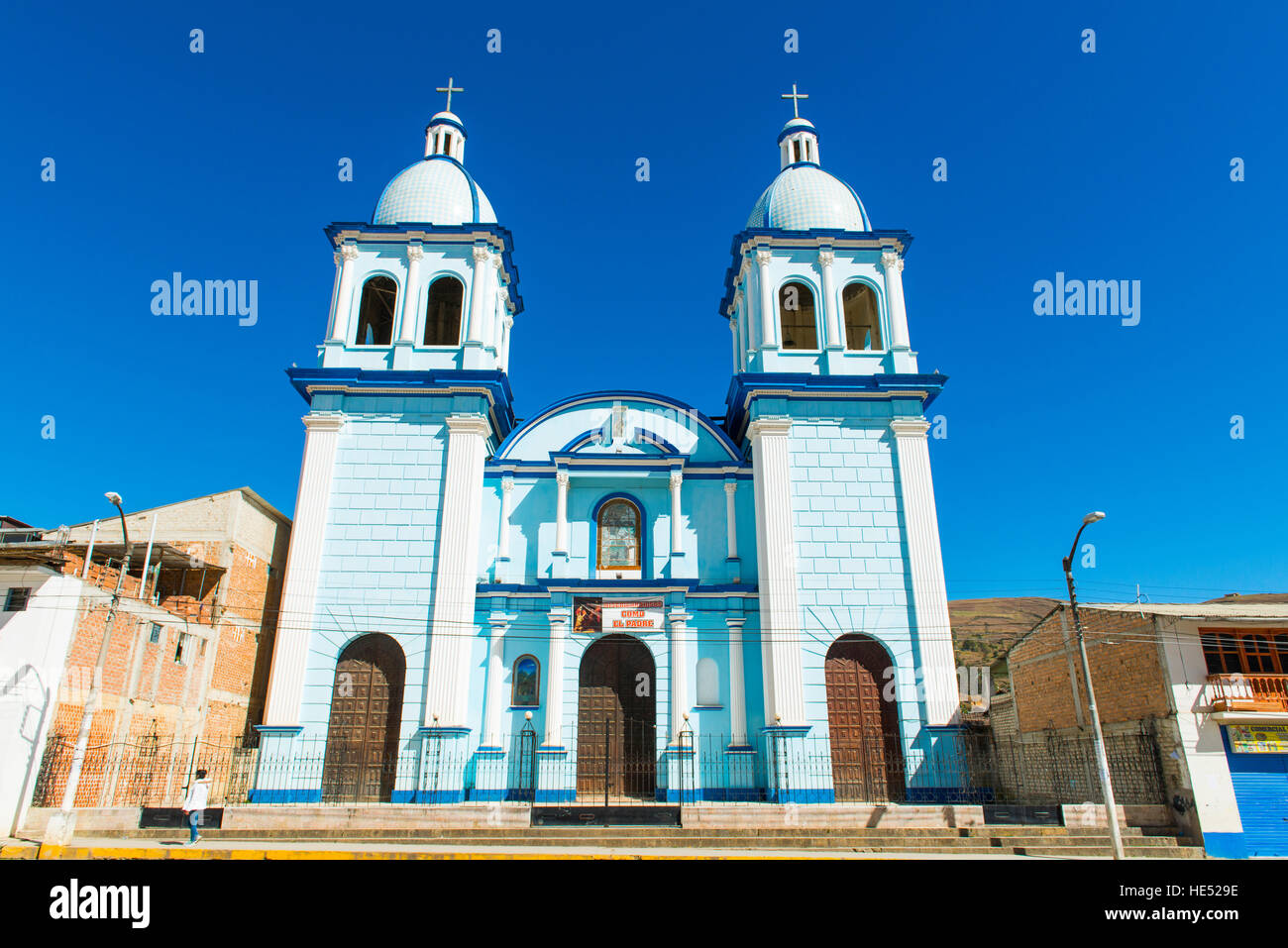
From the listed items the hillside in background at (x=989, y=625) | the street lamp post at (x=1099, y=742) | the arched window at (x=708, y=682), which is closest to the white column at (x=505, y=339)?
the arched window at (x=708, y=682)

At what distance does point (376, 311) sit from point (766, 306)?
40.9ft

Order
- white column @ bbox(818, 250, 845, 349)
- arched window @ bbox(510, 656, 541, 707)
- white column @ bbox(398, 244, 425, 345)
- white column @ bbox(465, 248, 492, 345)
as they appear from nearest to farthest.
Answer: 1. arched window @ bbox(510, 656, 541, 707)
2. white column @ bbox(398, 244, 425, 345)
3. white column @ bbox(465, 248, 492, 345)
4. white column @ bbox(818, 250, 845, 349)

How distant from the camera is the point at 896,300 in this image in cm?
2289

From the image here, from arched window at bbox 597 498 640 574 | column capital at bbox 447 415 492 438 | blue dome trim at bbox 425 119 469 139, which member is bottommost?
arched window at bbox 597 498 640 574

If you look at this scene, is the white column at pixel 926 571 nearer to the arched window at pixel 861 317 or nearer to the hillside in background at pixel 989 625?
the arched window at pixel 861 317

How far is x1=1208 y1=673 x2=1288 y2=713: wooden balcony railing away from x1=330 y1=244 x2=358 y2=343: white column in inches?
925

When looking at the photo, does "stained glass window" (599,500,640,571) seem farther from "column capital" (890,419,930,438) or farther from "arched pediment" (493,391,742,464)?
"column capital" (890,419,930,438)

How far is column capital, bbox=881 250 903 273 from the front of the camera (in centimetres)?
2325

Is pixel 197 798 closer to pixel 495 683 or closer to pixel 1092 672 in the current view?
pixel 495 683

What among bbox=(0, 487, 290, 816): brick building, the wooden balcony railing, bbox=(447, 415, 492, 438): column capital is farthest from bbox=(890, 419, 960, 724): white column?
bbox=(0, 487, 290, 816): brick building

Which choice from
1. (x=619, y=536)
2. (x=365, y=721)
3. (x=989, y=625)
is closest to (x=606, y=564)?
(x=619, y=536)

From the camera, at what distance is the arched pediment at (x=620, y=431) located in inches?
872

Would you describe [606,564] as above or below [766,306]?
below

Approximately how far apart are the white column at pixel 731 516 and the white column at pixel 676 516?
133cm
